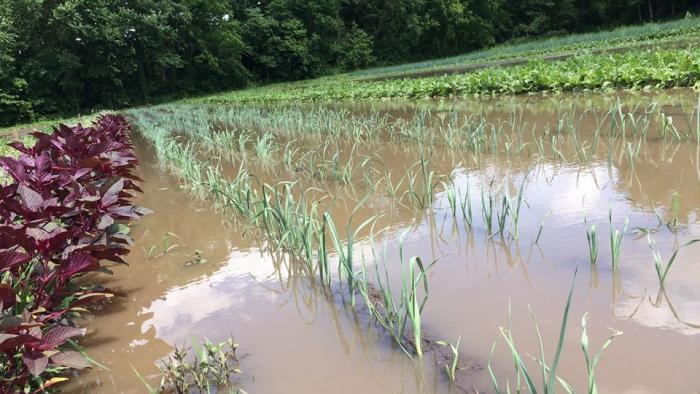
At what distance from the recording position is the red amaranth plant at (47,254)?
1.36 metres

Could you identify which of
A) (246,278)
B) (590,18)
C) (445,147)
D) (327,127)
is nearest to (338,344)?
(246,278)

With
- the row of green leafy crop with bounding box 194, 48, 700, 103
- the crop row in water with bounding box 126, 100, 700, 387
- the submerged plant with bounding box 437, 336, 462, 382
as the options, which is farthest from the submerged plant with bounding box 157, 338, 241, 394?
the row of green leafy crop with bounding box 194, 48, 700, 103

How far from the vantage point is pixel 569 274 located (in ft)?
5.68

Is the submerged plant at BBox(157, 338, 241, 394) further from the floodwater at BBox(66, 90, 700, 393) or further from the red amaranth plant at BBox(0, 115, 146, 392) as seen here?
the red amaranth plant at BBox(0, 115, 146, 392)

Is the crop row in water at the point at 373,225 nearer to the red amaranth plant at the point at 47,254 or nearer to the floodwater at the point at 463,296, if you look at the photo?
the floodwater at the point at 463,296

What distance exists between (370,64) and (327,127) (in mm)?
30730

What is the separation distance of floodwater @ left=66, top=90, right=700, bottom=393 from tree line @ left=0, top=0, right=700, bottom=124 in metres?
28.1

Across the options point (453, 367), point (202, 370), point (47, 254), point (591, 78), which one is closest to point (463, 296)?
point (453, 367)

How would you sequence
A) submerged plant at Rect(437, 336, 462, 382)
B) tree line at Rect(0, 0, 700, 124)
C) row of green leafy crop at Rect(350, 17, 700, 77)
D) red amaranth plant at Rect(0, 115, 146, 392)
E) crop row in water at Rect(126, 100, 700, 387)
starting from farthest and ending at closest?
tree line at Rect(0, 0, 700, 124)
row of green leafy crop at Rect(350, 17, 700, 77)
crop row in water at Rect(126, 100, 700, 387)
red amaranth plant at Rect(0, 115, 146, 392)
submerged plant at Rect(437, 336, 462, 382)

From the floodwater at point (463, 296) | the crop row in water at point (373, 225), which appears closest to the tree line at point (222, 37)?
the crop row in water at point (373, 225)

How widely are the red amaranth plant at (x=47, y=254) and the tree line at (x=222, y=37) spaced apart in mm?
27460

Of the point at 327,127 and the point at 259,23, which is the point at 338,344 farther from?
the point at 259,23

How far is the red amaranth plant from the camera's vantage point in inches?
53.4

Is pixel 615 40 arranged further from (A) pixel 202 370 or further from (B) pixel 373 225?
(A) pixel 202 370
